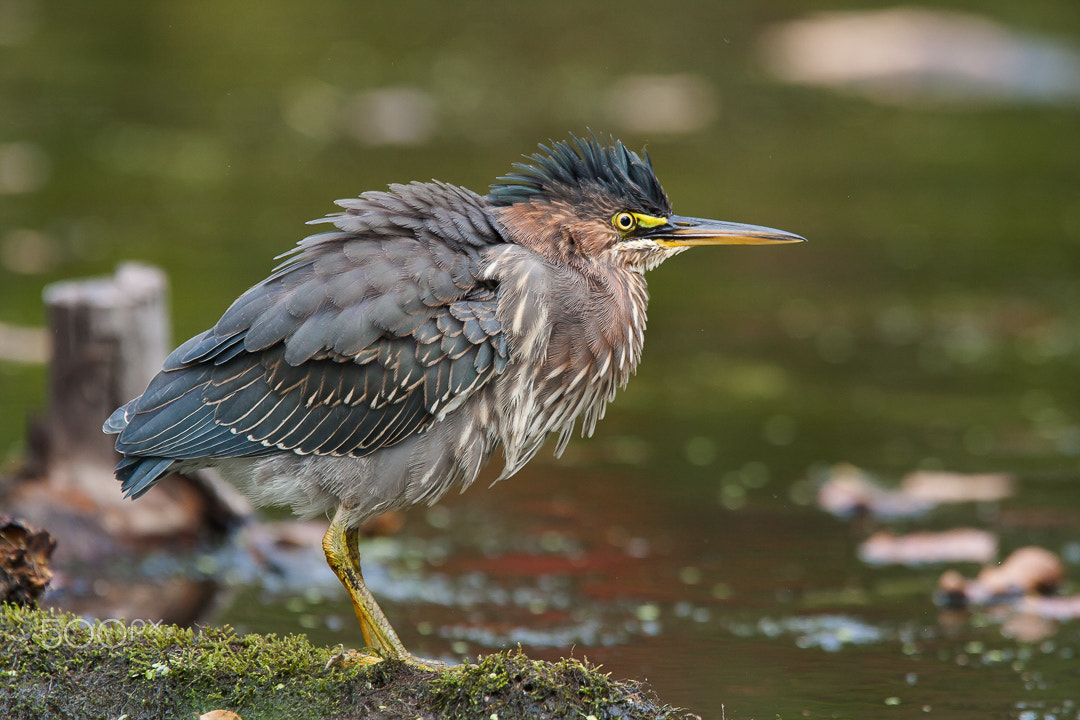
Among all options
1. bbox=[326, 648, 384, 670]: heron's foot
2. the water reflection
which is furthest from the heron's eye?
the water reflection

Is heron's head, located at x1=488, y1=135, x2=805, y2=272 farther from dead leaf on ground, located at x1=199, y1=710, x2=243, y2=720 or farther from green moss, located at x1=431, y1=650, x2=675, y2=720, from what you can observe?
dead leaf on ground, located at x1=199, y1=710, x2=243, y2=720

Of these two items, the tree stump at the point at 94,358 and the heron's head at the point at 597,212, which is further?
the tree stump at the point at 94,358

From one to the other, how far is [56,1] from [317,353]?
2349cm

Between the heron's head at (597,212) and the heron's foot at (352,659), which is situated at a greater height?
the heron's head at (597,212)

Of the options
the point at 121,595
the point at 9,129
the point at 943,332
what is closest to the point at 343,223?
the point at 121,595

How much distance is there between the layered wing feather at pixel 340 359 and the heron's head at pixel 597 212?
1.53ft

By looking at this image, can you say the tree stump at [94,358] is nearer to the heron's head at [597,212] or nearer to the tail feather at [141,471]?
the tail feather at [141,471]

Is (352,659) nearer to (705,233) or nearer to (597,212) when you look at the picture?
(597,212)

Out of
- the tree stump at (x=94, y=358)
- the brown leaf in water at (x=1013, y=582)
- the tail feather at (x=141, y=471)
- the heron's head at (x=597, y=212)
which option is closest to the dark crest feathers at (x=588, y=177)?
the heron's head at (x=597, y=212)

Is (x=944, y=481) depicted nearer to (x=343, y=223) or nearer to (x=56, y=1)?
(x=343, y=223)

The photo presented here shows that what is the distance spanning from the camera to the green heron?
19.1ft

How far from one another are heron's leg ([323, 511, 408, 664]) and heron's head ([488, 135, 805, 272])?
1.48 metres

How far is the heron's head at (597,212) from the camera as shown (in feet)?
20.8

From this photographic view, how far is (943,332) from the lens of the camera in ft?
41.9
